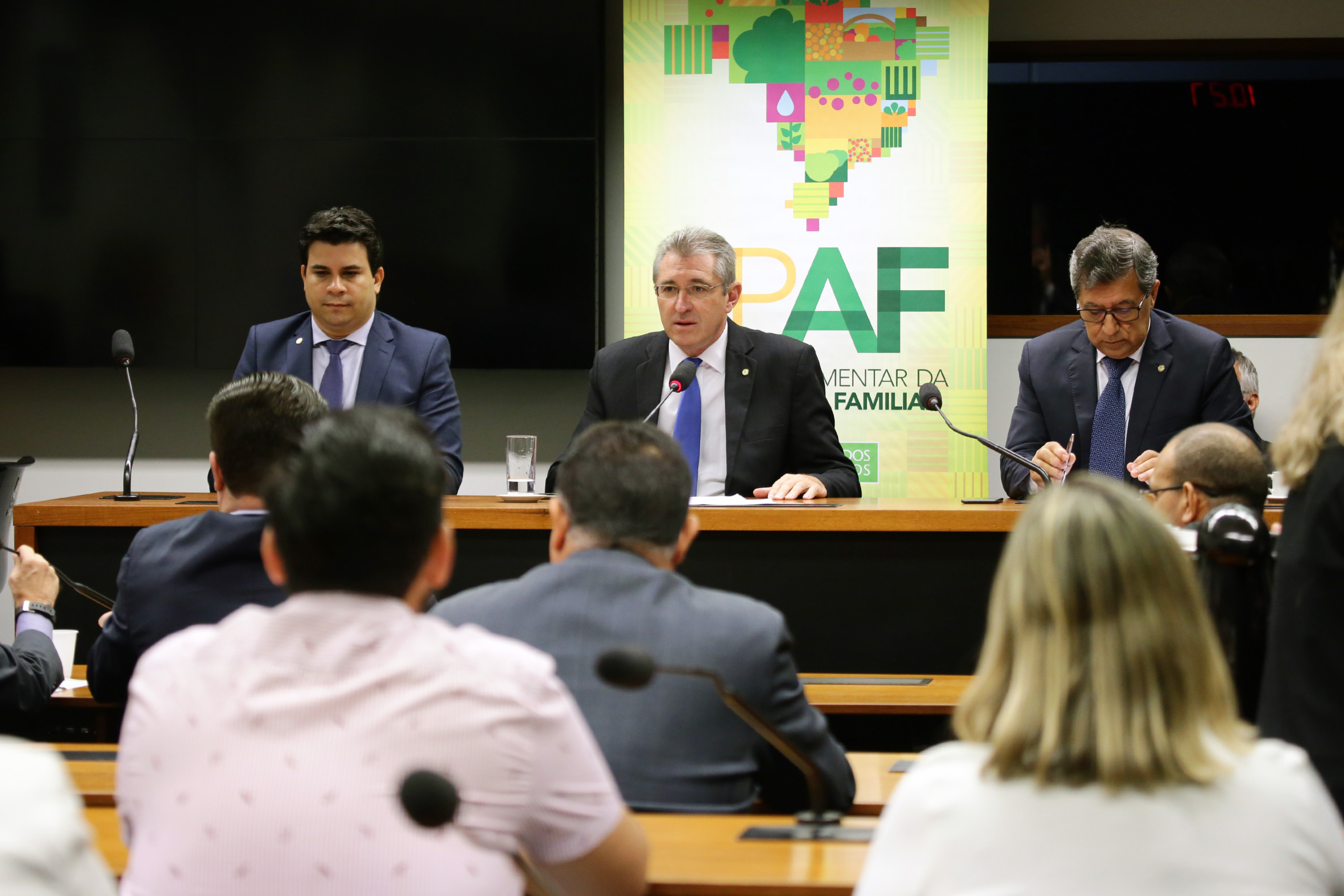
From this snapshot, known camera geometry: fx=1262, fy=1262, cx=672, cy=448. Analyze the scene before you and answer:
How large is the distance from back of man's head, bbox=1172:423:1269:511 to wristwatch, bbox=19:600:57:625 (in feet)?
6.65

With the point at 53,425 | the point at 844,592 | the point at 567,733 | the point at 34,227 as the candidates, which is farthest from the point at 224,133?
the point at 567,733

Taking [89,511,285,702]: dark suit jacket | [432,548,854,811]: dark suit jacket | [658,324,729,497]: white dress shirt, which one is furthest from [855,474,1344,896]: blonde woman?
[658,324,729,497]: white dress shirt

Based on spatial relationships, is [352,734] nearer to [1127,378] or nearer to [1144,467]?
[1144,467]

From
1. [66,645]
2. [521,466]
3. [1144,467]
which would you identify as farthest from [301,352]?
[1144,467]

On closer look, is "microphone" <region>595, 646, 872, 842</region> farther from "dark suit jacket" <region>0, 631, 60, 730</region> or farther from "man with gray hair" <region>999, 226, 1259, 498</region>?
"man with gray hair" <region>999, 226, 1259, 498</region>

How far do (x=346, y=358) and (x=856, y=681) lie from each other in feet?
6.92

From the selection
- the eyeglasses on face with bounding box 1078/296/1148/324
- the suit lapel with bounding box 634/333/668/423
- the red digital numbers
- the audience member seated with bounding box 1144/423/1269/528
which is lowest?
the audience member seated with bounding box 1144/423/1269/528

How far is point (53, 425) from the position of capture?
17.8ft

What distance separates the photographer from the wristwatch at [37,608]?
227 centimetres

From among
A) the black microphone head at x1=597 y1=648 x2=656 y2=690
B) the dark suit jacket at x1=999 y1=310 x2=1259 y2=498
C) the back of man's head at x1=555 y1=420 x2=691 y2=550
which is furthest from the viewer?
the dark suit jacket at x1=999 y1=310 x2=1259 y2=498

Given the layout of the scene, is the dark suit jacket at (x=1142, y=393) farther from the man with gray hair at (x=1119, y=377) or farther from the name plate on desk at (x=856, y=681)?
the name plate on desk at (x=856, y=681)

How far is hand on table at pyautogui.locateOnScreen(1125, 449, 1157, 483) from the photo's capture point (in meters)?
3.19

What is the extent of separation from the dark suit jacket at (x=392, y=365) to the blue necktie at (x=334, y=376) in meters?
0.05

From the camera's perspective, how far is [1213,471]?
7.06 feet
